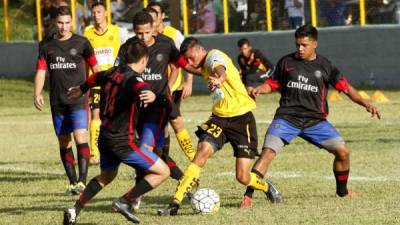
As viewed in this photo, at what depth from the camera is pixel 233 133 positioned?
11344 mm

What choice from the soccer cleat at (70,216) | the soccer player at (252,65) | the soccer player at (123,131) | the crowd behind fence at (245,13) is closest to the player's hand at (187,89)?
the soccer player at (123,131)

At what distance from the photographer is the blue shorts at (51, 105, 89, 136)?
1342 cm

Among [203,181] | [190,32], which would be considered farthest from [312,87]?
[190,32]

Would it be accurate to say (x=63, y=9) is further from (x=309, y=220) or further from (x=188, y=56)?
(x=309, y=220)

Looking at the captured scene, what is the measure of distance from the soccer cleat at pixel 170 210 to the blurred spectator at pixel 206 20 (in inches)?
887

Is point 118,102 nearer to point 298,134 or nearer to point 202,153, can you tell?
point 202,153

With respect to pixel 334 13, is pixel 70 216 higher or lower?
lower

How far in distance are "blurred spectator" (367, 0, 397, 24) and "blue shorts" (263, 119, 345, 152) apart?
18281 mm

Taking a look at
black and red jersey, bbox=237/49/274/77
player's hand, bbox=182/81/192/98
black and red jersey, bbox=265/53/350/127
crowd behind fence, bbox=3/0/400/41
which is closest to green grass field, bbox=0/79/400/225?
black and red jersey, bbox=265/53/350/127

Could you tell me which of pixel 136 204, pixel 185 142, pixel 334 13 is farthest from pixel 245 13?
pixel 136 204

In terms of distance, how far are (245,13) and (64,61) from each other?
63.5 ft

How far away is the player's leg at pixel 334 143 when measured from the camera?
11766 mm

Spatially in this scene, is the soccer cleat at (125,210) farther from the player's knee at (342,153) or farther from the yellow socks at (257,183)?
the player's knee at (342,153)

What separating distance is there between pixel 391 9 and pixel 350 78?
2163mm
